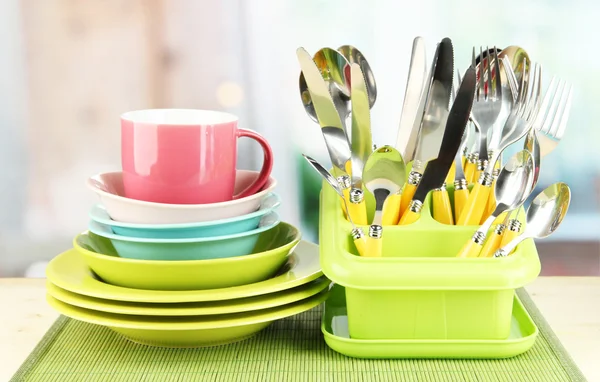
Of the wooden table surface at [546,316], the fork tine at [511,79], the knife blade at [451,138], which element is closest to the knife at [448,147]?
the knife blade at [451,138]

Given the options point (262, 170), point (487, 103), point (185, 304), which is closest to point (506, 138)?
point (487, 103)

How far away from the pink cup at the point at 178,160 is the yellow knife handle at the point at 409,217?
0.19 metres

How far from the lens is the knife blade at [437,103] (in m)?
0.69

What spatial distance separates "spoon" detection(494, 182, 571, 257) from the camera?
2.20 ft

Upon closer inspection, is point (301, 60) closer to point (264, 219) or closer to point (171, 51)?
point (264, 219)

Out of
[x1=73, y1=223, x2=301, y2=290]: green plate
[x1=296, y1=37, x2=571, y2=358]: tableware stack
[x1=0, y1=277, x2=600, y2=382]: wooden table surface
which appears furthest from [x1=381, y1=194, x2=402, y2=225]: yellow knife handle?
[x1=0, y1=277, x2=600, y2=382]: wooden table surface

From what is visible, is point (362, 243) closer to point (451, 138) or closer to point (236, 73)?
point (451, 138)

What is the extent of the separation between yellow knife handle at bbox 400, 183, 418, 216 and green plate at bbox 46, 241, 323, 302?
4.2 inches

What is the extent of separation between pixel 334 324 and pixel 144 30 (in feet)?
1.58

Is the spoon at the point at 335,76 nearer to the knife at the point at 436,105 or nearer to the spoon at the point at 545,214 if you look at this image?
the knife at the point at 436,105

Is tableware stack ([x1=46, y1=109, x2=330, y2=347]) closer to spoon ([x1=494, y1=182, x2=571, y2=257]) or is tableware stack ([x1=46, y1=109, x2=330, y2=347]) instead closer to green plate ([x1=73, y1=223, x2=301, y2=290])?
green plate ([x1=73, y1=223, x2=301, y2=290])

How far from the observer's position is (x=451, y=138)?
2.27ft

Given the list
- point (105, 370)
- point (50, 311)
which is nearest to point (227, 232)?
point (105, 370)

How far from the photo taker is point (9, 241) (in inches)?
39.1
